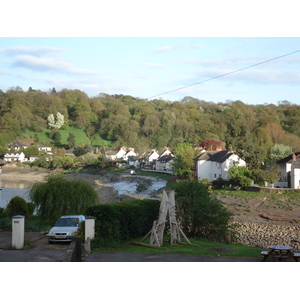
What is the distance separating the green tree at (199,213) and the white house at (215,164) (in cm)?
3158

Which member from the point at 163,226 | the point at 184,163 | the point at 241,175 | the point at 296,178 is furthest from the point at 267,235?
the point at 184,163

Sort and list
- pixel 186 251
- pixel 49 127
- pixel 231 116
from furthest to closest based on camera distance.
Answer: pixel 49 127 → pixel 231 116 → pixel 186 251

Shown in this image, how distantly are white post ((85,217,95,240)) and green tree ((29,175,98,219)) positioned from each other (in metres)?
8.78

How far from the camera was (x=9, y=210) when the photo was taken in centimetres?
2336

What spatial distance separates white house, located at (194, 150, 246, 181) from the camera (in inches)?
2026

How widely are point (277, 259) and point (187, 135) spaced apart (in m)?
92.9

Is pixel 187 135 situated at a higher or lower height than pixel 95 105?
lower

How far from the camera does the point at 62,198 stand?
896 inches

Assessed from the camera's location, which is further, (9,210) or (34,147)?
(34,147)

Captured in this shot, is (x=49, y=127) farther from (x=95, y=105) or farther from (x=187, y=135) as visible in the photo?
(x=187, y=135)

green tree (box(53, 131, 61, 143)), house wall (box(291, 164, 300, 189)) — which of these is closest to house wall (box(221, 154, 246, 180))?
house wall (box(291, 164, 300, 189))

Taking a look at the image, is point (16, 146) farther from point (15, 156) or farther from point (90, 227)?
point (90, 227)

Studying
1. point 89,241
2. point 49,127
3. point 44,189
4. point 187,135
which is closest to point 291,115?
point 187,135

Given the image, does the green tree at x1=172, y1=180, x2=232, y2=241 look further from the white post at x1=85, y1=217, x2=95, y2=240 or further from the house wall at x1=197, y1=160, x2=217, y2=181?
the house wall at x1=197, y1=160, x2=217, y2=181
